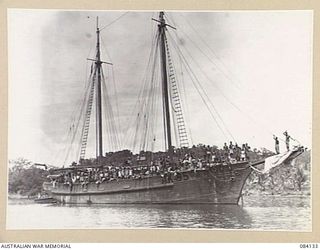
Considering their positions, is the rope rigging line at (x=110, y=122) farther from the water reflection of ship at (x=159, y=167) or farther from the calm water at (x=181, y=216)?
the calm water at (x=181, y=216)

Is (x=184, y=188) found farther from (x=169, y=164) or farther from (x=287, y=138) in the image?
(x=287, y=138)

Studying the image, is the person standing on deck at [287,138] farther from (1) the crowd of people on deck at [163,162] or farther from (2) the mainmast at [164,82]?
(2) the mainmast at [164,82]

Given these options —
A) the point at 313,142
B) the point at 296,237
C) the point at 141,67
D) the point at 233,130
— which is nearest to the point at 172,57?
the point at 141,67

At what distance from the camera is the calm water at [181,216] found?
1.27 meters

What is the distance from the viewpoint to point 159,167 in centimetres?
130

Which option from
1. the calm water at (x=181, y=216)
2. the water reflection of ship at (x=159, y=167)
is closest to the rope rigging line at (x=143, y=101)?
the water reflection of ship at (x=159, y=167)

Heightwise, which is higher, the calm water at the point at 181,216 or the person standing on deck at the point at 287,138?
the person standing on deck at the point at 287,138

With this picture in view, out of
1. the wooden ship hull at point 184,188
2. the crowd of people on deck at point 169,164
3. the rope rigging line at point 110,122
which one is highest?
the rope rigging line at point 110,122

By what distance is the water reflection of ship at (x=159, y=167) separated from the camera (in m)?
1.29

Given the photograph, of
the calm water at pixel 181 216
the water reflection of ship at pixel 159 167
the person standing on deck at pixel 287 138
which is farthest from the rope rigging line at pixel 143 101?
the person standing on deck at pixel 287 138

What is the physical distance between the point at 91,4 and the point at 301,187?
0.53 meters

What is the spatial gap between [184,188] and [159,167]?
0.06 m

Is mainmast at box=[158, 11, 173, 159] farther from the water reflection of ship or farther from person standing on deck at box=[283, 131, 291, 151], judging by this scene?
person standing on deck at box=[283, 131, 291, 151]

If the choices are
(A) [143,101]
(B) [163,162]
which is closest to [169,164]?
(B) [163,162]
